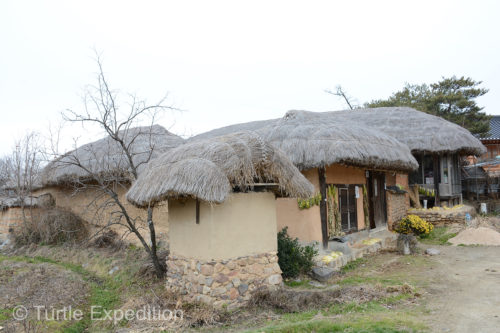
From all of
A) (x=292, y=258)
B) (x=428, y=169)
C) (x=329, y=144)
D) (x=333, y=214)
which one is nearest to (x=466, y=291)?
(x=292, y=258)

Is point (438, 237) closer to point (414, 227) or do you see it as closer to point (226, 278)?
point (414, 227)

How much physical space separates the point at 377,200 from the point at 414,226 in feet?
4.95

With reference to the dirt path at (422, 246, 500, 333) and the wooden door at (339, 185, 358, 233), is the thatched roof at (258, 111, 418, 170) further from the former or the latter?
the dirt path at (422, 246, 500, 333)

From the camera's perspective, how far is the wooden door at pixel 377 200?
1241cm

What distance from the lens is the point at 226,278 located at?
20.5 ft

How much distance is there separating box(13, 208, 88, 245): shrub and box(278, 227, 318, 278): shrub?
23.2 ft

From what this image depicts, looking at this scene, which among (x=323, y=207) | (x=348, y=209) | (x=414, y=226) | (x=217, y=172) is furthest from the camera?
(x=414, y=226)

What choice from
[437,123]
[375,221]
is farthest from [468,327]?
[437,123]

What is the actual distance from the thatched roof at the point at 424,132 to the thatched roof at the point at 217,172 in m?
7.91

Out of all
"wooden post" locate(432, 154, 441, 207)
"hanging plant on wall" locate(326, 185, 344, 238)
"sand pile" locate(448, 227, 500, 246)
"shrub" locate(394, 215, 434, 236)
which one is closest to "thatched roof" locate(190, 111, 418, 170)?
"hanging plant on wall" locate(326, 185, 344, 238)

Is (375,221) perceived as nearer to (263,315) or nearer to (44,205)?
(263,315)

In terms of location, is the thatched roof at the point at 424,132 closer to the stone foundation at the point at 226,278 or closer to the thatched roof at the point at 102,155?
the thatched roof at the point at 102,155

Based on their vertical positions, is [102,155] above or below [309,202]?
above

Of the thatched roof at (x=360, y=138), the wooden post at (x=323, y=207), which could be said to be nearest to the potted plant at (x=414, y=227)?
the thatched roof at (x=360, y=138)
